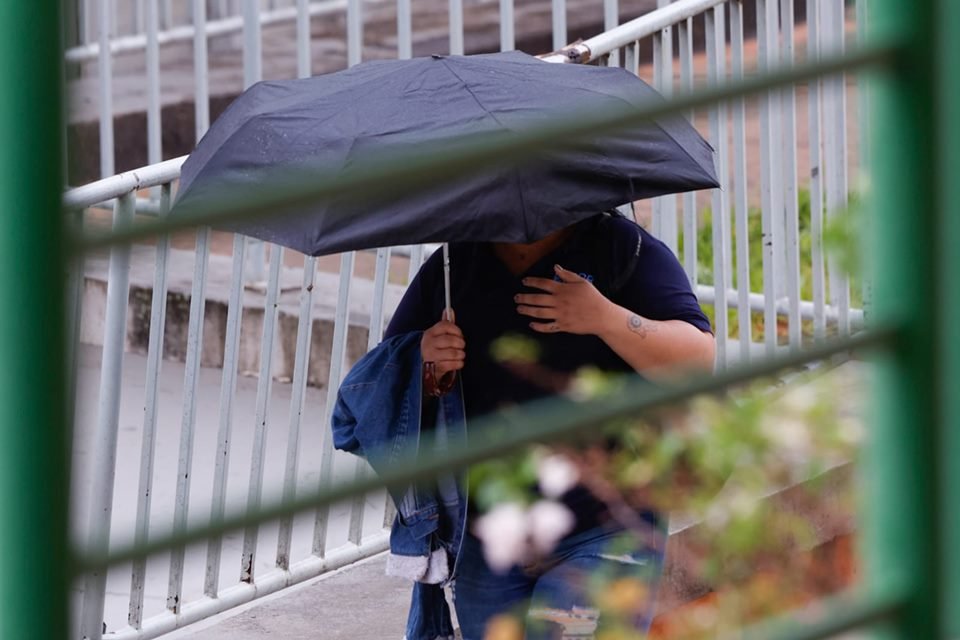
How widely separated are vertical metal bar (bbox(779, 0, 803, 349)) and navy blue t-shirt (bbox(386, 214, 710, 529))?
6.07 ft

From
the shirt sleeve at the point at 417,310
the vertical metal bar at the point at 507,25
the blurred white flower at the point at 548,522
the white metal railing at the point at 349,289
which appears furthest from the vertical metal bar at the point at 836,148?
the blurred white flower at the point at 548,522

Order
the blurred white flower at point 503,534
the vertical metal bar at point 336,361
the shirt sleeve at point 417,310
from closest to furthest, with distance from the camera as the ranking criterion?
the blurred white flower at point 503,534, the shirt sleeve at point 417,310, the vertical metal bar at point 336,361

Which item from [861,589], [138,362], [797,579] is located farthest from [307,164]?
[138,362]

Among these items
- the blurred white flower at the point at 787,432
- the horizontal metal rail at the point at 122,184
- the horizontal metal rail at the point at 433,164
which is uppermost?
the horizontal metal rail at the point at 122,184

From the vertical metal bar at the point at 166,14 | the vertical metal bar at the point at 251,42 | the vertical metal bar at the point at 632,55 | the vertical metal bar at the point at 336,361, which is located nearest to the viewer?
the vertical metal bar at the point at 336,361

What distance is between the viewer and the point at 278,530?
4.51m

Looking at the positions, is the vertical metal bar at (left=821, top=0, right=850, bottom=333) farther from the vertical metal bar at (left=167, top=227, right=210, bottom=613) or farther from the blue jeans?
the blue jeans

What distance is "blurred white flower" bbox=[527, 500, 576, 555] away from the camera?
3020 millimetres

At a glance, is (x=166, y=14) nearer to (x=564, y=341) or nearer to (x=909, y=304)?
(x=564, y=341)

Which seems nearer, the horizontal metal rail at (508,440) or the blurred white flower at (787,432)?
the horizontal metal rail at (508,440)

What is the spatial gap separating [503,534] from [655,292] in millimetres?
581

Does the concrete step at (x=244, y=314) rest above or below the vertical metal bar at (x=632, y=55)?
below

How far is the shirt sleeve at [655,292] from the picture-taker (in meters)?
3.29

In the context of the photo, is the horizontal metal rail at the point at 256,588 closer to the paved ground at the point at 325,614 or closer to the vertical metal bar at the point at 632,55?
the paved ground at the point at 325,614
